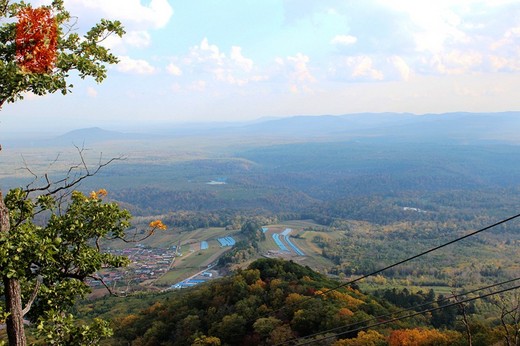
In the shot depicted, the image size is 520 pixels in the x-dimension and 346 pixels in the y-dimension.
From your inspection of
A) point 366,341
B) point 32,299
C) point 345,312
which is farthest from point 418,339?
point 32,299

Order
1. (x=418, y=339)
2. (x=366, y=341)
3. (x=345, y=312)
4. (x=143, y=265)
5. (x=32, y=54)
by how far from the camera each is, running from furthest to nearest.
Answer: (x=143, y=265) < (x=345, y=312) < (x=366, y=341) < (x=418, y=339) < (x=32, y=54)

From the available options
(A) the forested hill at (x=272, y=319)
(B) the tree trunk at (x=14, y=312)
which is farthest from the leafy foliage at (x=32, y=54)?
(A) the forested hill at (x=272, y=319)

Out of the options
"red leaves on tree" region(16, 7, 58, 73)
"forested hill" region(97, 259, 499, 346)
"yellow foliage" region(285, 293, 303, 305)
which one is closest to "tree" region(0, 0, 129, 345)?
"red leaves on tree" region(16, 7, 58, 73)

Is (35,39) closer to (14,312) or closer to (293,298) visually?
(14,312)

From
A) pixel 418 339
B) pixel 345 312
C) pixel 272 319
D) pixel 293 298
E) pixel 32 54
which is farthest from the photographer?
pixel 293 298

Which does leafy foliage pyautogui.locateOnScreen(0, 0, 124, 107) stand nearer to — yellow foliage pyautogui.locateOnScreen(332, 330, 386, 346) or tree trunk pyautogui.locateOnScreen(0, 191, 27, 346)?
tree trunk pyautogui.locateOnScreen(0, 191, 27, 346)

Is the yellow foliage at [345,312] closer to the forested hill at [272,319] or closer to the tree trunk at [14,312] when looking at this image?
the forested hill at [272,319]

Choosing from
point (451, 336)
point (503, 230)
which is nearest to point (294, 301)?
point (451, 336)
